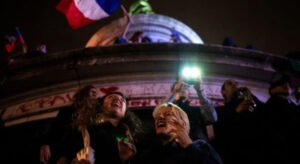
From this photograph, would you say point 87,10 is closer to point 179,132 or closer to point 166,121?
point 166,121

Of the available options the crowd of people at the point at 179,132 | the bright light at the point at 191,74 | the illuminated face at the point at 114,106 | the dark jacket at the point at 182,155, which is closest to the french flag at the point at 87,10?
the bright light at the point at 191,74

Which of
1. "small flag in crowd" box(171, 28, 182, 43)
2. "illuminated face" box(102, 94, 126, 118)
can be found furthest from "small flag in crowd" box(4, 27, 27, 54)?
"illuminated face" box(102, 94, 126, 118)

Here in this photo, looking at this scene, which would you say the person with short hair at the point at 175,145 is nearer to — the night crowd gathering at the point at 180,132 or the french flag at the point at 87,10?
the night crowd gathering at the point at 180,132

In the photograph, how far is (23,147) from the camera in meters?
10.5

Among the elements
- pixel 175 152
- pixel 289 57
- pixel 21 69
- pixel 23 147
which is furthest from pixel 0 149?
pixel 289 57

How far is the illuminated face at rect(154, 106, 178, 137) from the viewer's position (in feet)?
20.1

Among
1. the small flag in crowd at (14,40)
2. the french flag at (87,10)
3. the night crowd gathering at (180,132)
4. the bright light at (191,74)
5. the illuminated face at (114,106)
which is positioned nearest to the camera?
the night crowd gathering at (180,132)

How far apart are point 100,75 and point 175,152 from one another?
6.46 metres

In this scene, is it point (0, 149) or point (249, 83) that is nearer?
point (0, 149)

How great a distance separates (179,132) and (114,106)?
1.46m

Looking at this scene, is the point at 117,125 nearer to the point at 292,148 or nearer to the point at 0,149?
the point at 292,148

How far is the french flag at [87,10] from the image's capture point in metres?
13.1

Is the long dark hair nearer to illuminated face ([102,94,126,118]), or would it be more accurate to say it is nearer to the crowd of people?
the crowd of people

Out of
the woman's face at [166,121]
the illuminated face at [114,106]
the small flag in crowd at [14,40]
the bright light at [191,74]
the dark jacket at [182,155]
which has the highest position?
the small flag in crowd at [14,40]
